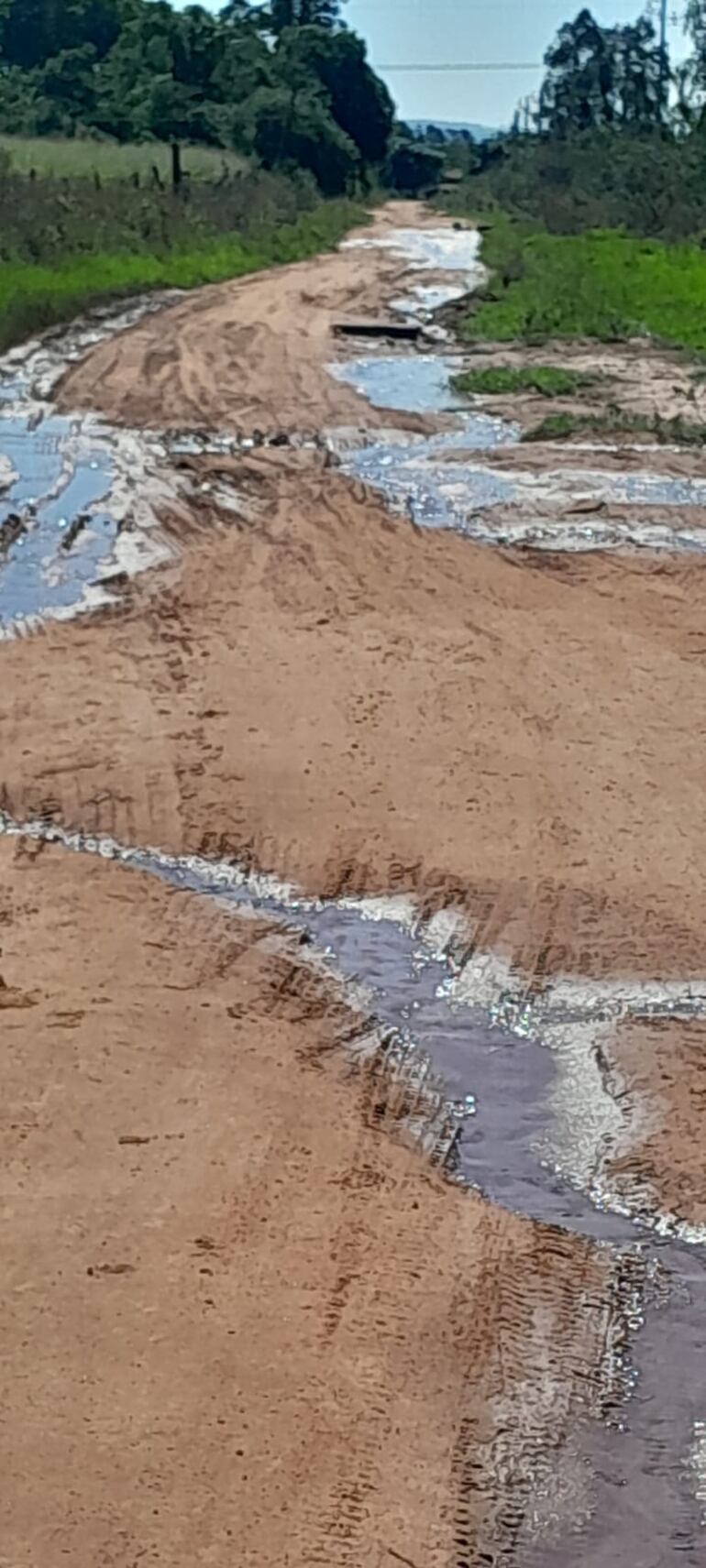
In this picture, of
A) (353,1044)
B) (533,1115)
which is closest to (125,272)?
(353,1044)

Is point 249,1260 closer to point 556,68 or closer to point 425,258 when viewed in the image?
point 425,258

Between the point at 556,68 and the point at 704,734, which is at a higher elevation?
the point at 556,68

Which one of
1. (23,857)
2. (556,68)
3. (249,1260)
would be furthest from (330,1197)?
(556,68)

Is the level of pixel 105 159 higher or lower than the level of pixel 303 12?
lower

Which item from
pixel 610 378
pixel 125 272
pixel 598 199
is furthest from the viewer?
pixel 598 199

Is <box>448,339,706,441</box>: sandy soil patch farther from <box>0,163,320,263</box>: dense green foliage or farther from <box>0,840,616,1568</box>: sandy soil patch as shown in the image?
<box>0,840,616,1568</box>: sandy soil patch

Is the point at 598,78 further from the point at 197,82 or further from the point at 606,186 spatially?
the point at 606,186
